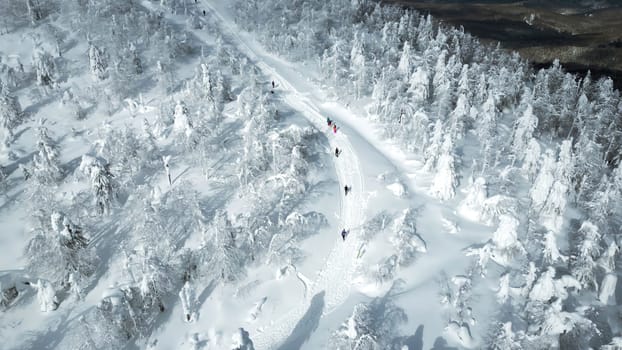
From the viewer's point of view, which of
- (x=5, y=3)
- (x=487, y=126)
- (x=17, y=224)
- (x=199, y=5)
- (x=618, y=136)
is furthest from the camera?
(x=199, y=5)

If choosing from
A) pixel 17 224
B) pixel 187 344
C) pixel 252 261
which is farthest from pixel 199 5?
pixel 187 344

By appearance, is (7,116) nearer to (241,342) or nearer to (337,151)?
(337,151)

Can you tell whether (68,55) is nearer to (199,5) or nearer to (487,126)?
(199,5)

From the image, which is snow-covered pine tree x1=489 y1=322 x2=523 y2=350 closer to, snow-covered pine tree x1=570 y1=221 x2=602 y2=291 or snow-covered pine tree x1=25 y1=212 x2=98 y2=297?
snow-covered pine tree x1=570 y1=221 x2=602 y2=291

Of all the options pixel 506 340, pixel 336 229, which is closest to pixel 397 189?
pixel 336 229

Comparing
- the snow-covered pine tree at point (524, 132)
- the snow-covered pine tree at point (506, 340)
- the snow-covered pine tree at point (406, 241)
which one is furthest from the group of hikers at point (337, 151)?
the snow-covered pine tree at point (524, 132)

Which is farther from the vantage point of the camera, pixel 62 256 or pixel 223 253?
pixel 62 256
